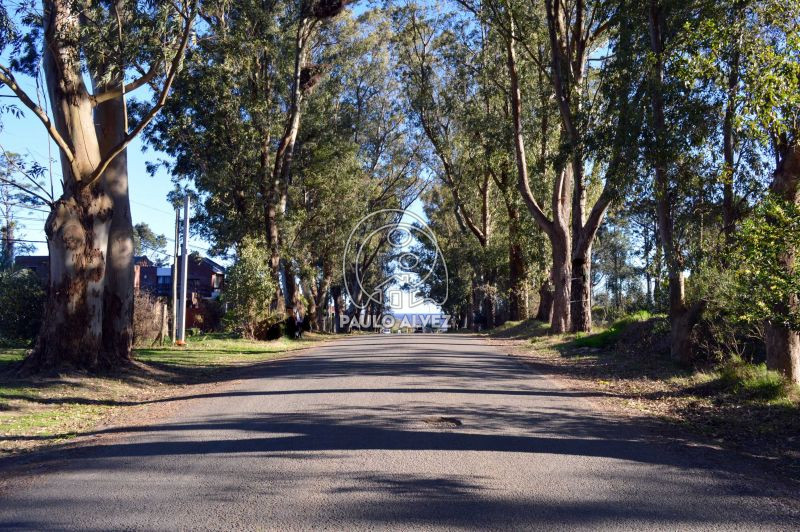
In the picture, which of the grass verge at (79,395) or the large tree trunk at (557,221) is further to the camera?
the large tree trunk at (557,221)

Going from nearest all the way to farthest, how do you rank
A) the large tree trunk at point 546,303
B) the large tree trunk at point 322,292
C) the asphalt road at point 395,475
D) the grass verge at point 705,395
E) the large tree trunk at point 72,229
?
the asphalt road at point 395,475 < the grass verge at point 705,395 < the large tree trunk at point 72,229 < the large tree trunk at point 546,303 < the large tree trunk at point 322,292

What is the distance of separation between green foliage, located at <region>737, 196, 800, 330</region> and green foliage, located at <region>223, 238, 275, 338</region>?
21171 millimetres

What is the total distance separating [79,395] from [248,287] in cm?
1564

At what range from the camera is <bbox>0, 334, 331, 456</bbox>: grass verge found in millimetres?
10322

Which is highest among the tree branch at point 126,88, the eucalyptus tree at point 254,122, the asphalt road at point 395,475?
the eucalyptus tree at point 254,122

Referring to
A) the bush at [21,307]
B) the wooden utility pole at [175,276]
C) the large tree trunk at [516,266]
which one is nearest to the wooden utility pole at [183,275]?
the wooden utility pole at [175,276]

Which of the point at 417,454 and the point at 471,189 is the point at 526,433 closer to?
the point at 417,454

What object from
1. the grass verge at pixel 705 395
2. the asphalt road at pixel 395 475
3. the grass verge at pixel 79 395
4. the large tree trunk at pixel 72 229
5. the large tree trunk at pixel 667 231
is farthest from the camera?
the large tree trunk at pixel 667 231

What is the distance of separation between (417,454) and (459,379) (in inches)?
269

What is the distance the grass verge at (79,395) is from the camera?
406 inches

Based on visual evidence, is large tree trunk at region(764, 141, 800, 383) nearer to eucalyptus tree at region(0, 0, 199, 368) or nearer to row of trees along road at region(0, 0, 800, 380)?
row of trees along road at region(0, 0, 800, 380)

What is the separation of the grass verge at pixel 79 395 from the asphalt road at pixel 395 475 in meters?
1.41

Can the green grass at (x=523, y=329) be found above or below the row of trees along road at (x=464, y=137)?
below

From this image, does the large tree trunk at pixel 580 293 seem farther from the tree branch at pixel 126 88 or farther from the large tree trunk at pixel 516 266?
the tree branch at pixel 126 88
